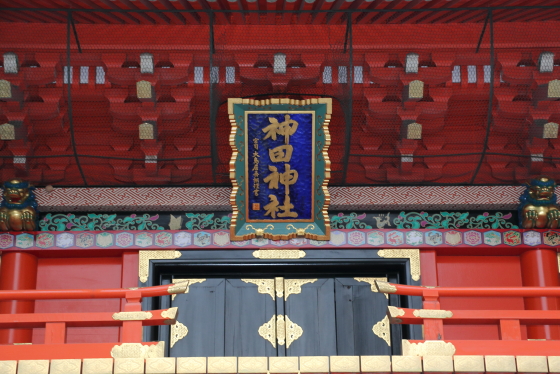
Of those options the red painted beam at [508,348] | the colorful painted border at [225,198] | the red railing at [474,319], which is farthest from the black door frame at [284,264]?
the red painted beam at [508,348]

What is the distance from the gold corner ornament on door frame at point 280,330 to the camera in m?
6.48

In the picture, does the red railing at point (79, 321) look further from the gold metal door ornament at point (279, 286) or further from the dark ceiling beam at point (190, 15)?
the dark ceiling beam at point (190, 15)

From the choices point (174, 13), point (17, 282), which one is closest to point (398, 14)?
point (174, 13)

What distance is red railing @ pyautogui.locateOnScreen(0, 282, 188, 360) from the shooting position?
4.83 meters

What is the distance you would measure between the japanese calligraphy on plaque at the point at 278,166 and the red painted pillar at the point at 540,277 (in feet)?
5.79

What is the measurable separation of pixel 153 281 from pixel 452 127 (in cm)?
284

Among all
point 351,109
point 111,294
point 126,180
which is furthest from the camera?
point 126,180

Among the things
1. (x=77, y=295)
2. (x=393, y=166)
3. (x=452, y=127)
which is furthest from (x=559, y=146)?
(x=77, y=295)

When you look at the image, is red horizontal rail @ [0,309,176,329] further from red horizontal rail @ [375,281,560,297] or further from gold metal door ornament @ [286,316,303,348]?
gold metal door ornament @ [286,316,303,348]

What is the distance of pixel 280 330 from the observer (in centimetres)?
650

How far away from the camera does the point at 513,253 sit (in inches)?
261

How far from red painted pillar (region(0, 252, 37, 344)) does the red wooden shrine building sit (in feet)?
0.06

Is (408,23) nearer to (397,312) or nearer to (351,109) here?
(351,109)

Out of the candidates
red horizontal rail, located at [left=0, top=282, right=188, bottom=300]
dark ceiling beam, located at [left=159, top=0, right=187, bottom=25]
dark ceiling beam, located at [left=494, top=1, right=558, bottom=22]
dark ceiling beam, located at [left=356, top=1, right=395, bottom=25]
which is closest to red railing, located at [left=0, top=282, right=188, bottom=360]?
red horizontal rail, located at [left=0, top=282, right=188, bottom=300]
